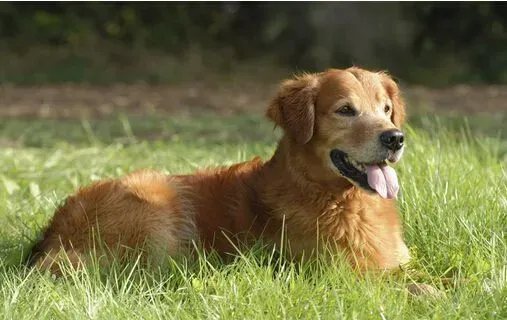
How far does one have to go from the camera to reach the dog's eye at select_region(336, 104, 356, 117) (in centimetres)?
487

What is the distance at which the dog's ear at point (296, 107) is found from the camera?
491 cm

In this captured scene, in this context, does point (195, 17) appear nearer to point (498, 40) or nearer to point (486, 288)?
point (498, 40)

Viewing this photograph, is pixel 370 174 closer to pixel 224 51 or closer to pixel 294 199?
pixel 294 199

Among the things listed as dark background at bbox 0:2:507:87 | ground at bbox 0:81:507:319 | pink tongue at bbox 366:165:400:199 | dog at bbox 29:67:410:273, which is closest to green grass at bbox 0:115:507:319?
ground at bbox 0:81:507:319

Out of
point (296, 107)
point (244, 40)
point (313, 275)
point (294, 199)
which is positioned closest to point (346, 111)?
point (296, 107)

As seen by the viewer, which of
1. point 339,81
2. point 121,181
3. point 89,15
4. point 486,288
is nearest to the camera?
point 486,288

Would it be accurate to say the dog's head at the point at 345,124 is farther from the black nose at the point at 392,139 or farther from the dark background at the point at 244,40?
the dark background at the point at 244,40

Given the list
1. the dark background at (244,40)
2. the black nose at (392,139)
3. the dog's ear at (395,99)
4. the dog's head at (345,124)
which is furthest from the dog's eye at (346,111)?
the dark background at (244,40)

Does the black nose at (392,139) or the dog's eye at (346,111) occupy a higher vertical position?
the dog's eye at (346,111)

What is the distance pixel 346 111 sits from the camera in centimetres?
489

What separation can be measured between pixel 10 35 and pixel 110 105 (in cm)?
466

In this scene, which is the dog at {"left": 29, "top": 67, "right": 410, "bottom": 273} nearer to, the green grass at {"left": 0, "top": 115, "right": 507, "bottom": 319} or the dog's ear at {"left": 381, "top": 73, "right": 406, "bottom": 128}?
the dog's ear at {"left": 381, "top": 73, "right": 406, "bottom": 128}

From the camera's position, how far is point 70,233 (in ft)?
17.1

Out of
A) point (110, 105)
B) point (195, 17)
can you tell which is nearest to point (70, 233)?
point (110, 105)
